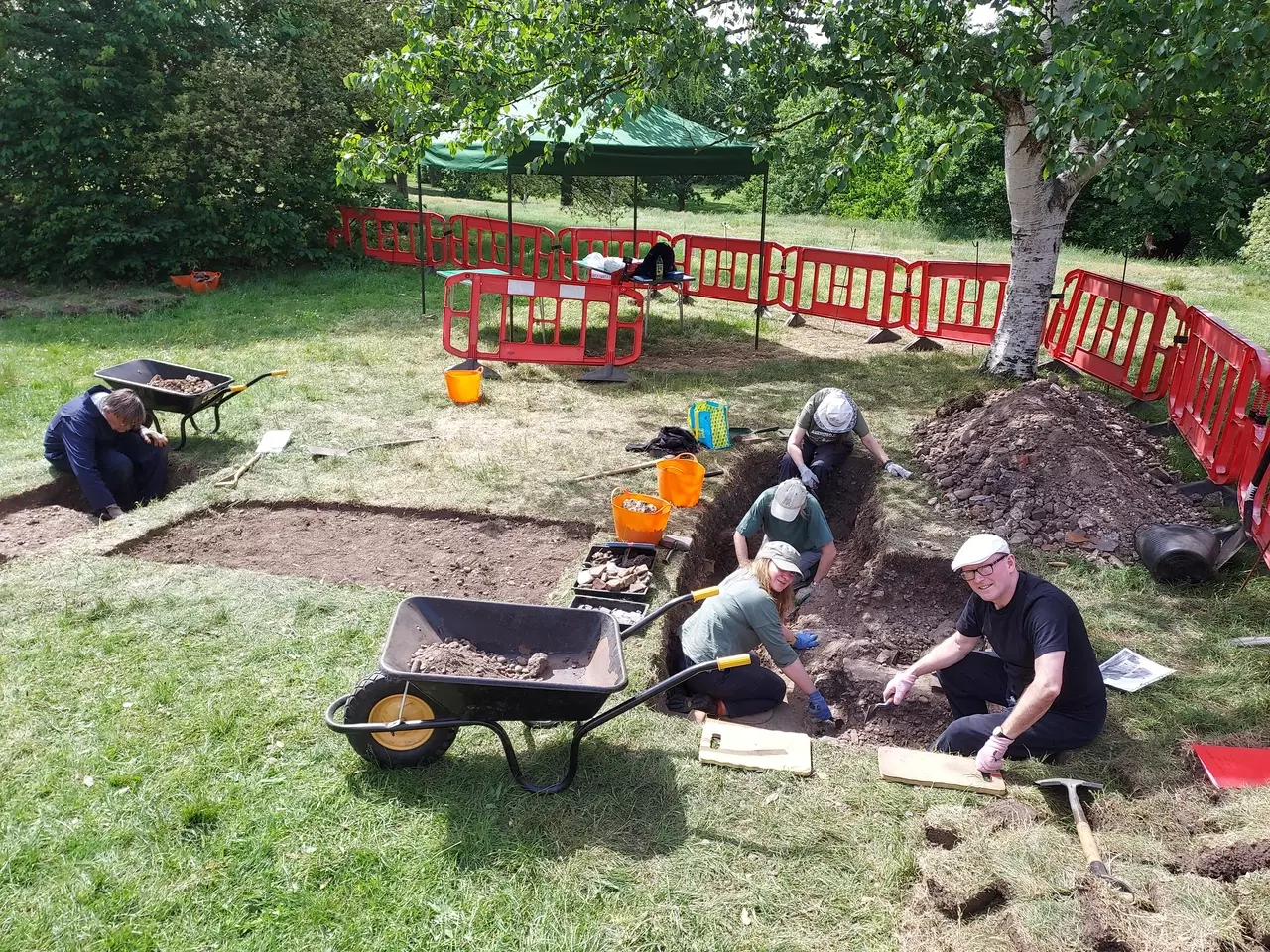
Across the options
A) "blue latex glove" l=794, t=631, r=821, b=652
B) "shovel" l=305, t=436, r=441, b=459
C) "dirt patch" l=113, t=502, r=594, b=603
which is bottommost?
"blue latex glove" l=794, t=631, r=821, b=652

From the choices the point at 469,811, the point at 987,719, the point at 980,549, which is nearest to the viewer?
the point at 469,811

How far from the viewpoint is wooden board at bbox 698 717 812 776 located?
4.20 meters

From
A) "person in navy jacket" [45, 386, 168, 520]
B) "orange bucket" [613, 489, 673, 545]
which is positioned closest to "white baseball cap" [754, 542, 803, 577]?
"orange bucket" [613, 489, 673, 545]

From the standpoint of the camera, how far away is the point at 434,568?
6.29 metres

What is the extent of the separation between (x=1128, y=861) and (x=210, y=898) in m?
3.50

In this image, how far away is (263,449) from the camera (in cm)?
804

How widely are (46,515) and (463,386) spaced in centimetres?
406

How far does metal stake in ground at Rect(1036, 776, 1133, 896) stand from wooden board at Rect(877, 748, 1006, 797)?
249mm

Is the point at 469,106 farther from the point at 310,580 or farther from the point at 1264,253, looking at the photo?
the point at 1264,253

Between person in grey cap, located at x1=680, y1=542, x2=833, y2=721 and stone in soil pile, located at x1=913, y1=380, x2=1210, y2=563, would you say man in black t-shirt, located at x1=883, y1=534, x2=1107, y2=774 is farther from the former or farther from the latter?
stone in soil pile, located at x1=913, y1=380, x2=1210, y2=563

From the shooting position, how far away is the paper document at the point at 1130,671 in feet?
16.3

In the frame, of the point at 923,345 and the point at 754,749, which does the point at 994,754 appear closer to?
the point at 754,749

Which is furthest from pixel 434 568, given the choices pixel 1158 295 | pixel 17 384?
pixel 1158 295

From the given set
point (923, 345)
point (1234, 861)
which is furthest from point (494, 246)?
point (1234, 861)
